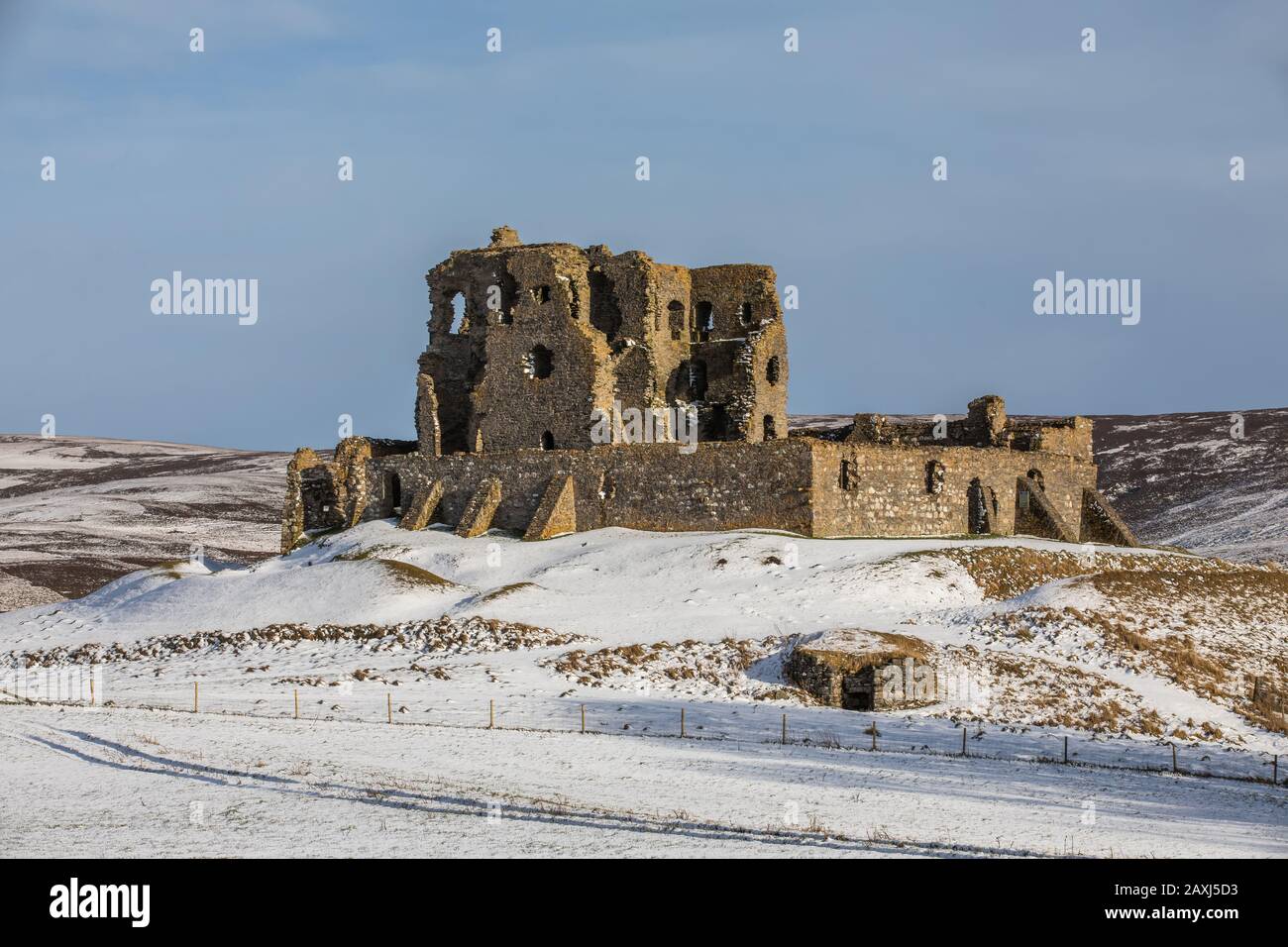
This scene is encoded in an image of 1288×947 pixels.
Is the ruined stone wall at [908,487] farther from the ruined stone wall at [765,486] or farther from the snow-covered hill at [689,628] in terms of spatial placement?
the snow-covered hill at [689,628]

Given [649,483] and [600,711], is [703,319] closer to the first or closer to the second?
[649,483]

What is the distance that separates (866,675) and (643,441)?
25.2 metres

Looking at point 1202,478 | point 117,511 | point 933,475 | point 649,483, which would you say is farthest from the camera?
point 117,511

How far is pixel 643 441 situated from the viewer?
60.3 meters

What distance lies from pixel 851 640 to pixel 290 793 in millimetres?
17311

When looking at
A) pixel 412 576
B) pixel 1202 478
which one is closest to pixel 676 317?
pixel 412 576

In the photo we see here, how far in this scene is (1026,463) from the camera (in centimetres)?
5625

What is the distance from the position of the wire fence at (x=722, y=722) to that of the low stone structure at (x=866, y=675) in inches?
36.7

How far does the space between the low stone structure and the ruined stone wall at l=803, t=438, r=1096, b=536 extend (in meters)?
12.0

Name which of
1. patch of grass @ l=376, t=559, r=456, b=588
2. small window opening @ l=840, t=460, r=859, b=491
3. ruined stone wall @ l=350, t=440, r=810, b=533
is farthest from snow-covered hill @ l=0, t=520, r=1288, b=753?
small window opening @ l=840, t=460, r=859, b=491

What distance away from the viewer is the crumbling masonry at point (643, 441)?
5078 centimetres

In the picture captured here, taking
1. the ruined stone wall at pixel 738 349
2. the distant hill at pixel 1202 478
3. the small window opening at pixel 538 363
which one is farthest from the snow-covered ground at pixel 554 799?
the distant hill at pixel 1202 478

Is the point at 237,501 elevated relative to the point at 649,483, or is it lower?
elevated
